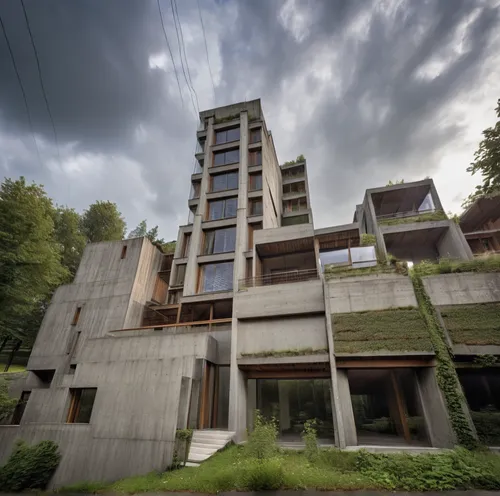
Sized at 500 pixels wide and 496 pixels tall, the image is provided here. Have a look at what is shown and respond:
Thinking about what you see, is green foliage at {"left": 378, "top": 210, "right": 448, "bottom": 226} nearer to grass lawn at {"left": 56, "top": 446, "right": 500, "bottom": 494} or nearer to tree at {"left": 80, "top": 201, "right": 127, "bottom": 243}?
grass lawn at {"left": 56, "top": 446, "right": 500, "bottom": 494}

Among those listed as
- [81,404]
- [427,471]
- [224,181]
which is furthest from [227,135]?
[427,471]

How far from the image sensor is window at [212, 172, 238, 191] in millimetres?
25531

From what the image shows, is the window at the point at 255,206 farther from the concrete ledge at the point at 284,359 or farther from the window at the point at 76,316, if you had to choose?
the window at the point at 76,316

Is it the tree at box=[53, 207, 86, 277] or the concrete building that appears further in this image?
the tree at box=[53, 207, 86, 277]

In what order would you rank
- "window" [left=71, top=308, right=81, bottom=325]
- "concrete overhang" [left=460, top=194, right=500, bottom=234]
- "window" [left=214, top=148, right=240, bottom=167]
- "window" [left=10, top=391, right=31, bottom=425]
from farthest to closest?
"window" [left=214, top=148, right=240, bottom=167] → "concrete overhang" [left=460, top=194, right=500, bottom=234] → "window" [left=71, top=308, right=81, bottom=325] → "window" [left=10, top=391, right=31, bottom=425]

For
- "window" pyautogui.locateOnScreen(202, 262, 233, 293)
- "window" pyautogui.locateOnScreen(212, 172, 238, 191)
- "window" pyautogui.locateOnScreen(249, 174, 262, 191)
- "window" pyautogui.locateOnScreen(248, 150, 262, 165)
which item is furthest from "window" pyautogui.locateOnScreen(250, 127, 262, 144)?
"window" pyautogui.locateOnScreen(202, 262, 233, 293)

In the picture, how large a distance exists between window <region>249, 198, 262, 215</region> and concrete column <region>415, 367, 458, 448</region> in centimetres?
1665

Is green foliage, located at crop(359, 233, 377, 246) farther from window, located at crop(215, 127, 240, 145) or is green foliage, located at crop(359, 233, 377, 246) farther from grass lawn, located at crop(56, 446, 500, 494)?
window, located at crop(215, 127, 240, 145)

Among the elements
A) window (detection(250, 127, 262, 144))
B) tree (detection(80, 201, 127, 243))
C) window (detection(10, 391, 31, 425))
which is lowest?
window (detection(10, 391, 31, 425))

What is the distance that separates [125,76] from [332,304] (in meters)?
15.2

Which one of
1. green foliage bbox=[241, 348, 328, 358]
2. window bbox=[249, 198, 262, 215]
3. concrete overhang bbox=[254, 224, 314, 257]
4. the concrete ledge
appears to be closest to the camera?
the concrete ledge

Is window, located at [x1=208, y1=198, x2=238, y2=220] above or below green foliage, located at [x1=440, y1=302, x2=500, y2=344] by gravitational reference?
above

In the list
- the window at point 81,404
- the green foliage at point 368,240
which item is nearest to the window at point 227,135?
the green foliage at point 368,240

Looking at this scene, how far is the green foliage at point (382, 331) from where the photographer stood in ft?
40.8
